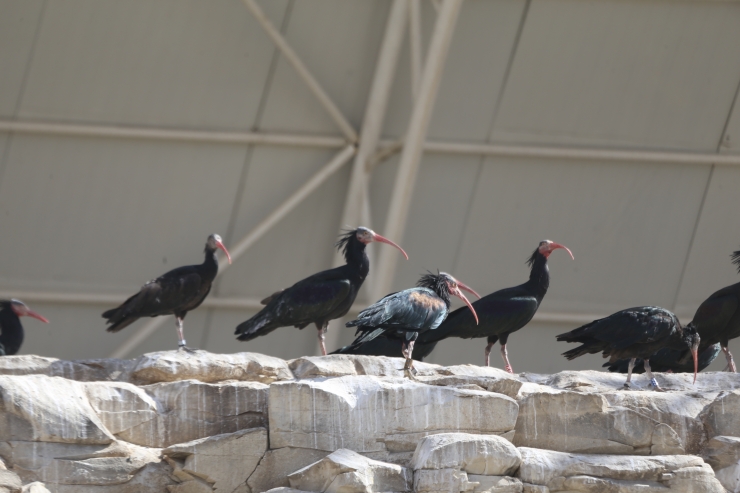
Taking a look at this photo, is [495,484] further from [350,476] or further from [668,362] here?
[668,362]

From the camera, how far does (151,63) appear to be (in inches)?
749

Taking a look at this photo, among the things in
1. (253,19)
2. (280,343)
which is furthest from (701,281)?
(253,19)

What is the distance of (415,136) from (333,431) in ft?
27.9

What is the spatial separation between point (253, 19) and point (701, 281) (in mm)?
9280

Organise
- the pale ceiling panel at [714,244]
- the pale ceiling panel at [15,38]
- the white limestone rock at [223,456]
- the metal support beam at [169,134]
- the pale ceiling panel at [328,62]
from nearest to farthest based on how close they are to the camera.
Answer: the white limestone rock at [223,456], the pale ceiling panel at [15,38], the metal support beam at [169,134], the pale ceiling panel at [328,62], the pale ceiling panel at [714,244]

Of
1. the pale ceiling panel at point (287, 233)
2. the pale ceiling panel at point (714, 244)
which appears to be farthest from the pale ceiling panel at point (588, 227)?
the pale ceiling panel at point (287, 233)

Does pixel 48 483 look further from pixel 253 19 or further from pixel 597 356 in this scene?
pixel 597 356

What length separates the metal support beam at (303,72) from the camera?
18562 mm

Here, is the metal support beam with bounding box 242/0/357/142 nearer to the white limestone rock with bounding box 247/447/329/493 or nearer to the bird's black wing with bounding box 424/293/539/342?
the bird's black wing with bounding box 424/293/539/342

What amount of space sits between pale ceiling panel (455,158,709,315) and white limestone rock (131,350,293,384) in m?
9.16

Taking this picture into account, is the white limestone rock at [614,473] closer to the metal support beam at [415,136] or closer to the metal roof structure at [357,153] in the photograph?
the metal support beam at [415,136]

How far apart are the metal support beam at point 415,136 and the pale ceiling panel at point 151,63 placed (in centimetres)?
306

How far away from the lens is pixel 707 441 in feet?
36.8

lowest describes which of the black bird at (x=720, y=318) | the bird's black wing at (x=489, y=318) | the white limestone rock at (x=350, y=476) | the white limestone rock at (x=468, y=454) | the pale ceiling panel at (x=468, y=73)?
the white limestone rock at (x=350, y=476)
